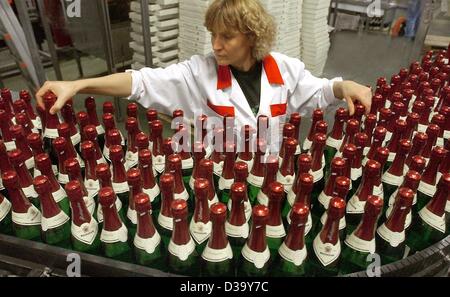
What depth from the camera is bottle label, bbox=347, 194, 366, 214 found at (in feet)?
2.80

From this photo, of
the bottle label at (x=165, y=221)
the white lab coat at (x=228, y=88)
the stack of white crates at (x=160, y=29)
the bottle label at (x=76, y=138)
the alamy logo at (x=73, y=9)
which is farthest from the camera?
the alamy logo at (x=73, y=9)

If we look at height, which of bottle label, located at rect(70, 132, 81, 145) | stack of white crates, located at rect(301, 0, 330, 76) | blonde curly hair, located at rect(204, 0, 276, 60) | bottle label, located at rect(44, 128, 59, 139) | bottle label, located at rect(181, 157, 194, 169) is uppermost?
blonde curly hair, located at rect(204, 0, 276, 60)

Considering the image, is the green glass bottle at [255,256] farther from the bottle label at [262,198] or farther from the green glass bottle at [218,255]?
the bottle label at [262,198]

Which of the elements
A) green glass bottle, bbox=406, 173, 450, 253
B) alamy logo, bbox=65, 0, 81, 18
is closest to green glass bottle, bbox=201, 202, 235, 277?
green glass bottle, bbox=406, 173, 450, 253

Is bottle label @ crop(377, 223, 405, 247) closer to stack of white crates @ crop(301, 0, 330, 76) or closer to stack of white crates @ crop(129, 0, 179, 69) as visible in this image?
stack of white crates @ crop(129, 0, 179, 69)

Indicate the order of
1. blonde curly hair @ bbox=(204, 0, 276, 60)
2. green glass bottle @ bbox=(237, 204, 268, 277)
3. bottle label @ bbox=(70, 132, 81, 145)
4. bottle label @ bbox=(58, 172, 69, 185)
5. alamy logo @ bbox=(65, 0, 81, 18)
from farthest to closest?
alamy logo @ bbox=(65, 0, 81, 18), blonde curly hair @ bbox=(204, 0, 276, 60), bottle label @ bbox=(70, 132, 81, 145), bottle label @ bbox=(58, 172, 69, 185), green glass bottle @ bbox=(237, 204, 268, 277)

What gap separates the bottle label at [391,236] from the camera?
0.79 meters

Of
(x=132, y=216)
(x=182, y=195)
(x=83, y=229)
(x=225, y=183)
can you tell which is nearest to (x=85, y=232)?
(x=83, y=229)

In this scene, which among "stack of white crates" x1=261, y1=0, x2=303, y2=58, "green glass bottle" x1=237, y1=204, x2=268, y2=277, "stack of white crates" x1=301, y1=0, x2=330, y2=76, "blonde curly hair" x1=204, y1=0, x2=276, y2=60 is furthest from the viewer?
"stack of white crates" x1=301, y1=0, x2=330, y2=76

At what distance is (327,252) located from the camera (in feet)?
2.49

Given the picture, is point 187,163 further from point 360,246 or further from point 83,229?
point 360,246

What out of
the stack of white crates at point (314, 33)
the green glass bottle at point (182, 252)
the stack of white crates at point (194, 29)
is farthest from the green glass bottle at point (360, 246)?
the stack of white crates at point (314, 33)

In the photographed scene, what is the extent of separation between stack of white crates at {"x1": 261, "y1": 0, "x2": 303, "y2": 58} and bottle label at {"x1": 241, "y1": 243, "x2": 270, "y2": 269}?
6.80 feet

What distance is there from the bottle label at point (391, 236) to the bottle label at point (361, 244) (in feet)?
0.14
